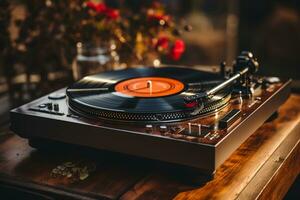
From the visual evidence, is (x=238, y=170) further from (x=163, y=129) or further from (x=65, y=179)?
(x=65, y=179)

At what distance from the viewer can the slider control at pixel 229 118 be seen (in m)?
1.02

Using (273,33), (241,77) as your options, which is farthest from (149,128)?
(273,33)

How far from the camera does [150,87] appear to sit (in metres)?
1.25

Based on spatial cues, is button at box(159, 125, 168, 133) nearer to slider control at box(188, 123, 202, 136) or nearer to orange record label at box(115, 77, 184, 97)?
slider control at box(188, 123, 202, 136)

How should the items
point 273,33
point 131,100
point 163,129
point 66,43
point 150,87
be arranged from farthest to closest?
point 273,33, point 66,43, point 150,87, point 131,100, point 163,129

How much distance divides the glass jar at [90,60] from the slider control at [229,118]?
824 millimetres

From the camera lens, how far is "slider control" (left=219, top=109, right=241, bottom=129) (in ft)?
3.33

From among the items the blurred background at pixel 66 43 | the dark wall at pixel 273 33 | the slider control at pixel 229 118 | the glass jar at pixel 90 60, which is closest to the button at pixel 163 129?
the slider control at pixel 229 118

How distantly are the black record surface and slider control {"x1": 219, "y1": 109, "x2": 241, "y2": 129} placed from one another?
55 millimetres

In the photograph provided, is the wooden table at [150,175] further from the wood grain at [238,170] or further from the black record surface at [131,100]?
the black record surface at [131,100]

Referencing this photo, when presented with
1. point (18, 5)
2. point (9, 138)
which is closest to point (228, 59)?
point (18, 5)

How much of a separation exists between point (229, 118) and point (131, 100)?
25 centimetres

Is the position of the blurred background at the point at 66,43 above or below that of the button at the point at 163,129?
above

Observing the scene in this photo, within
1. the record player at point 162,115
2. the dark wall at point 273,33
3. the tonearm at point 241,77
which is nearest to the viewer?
the record player at point 162,115
